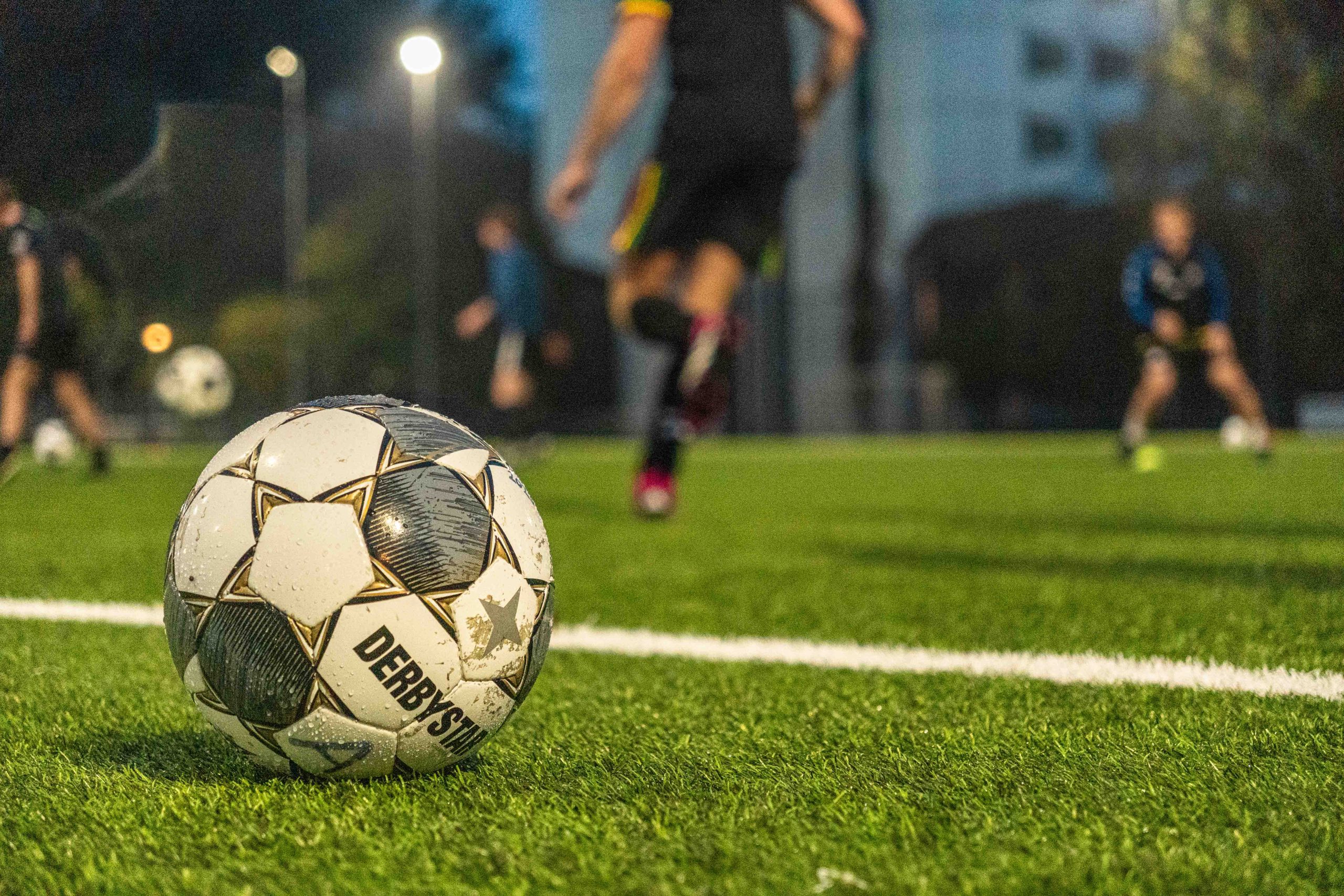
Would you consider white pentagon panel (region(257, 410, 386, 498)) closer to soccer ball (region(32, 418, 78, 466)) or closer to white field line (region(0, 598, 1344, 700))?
white field line (region(0, 598, 1344, 700))

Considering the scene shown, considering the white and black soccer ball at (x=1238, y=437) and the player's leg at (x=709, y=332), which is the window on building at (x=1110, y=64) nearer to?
the white and black soccer ball at (x=1238, y=437)

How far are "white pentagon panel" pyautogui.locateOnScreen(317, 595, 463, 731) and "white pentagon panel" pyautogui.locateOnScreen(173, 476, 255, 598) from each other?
0.20 meters

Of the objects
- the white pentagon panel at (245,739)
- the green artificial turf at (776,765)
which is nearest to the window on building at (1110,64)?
the green artificial turf at (776,765)

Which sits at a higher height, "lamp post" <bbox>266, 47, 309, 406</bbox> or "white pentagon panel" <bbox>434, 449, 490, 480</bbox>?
"lamp post" <bbox>266, 47, 309, 406</bbox>

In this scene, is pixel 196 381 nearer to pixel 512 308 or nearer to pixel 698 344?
pixel 512 308

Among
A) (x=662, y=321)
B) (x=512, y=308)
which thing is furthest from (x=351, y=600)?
(x=512, y=308)

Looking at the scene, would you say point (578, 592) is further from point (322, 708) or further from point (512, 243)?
point (512, 243)

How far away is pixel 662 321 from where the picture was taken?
18.1 ft

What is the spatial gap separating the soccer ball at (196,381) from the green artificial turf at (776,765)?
10275 millimetres

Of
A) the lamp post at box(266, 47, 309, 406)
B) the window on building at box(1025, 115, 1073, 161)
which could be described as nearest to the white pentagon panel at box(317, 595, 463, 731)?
the lamp post at box(266, 47, 309, 406)

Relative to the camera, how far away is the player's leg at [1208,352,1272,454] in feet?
37.5

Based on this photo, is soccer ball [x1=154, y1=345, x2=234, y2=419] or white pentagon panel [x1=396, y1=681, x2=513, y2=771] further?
soccer ball [x1=154, y1=345, x2=234, y2=419]

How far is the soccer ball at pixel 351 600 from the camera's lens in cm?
183

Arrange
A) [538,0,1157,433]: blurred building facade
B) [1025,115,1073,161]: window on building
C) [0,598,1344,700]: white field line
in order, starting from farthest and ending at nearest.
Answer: [1025,115,1073,161]: window on building → [538,0,1157,433]: blurred building facade → [0,598,1344,700]: white field line
